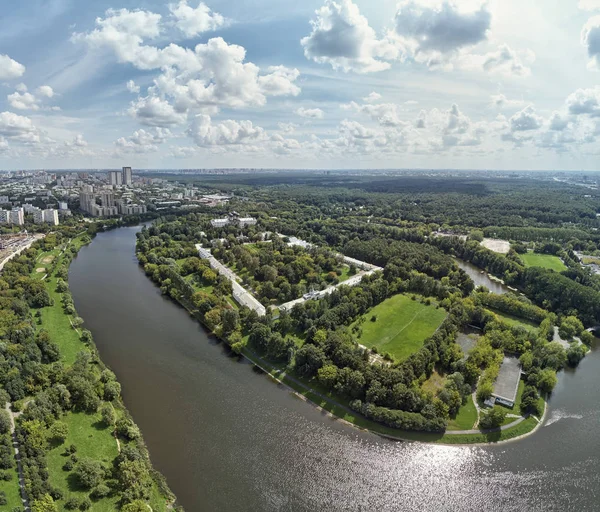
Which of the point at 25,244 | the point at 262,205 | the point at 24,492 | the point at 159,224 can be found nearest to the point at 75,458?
the point at 24,492

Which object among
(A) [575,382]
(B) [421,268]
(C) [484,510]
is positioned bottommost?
(C) [484,510]

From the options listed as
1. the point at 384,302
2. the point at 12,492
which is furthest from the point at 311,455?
the point at 384,302

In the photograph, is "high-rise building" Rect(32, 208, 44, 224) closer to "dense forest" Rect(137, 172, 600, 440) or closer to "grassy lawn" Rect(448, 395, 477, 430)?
"dense forest" Rect(137, 172, 600, 440)

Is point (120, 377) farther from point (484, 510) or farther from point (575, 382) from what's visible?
point (575, 382)

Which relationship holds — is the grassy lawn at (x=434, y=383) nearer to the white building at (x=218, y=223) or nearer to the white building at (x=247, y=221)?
the white building at (x=247, y=221)

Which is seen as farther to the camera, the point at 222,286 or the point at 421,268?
the point at 421,268

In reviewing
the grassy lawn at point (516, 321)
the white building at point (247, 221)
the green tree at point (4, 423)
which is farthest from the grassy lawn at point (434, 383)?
the white building at point (247, 221)

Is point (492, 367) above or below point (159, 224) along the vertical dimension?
below
